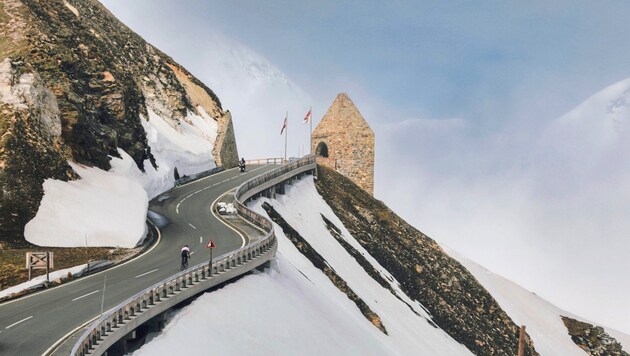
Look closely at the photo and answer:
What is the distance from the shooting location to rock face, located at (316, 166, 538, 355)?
46.0 m

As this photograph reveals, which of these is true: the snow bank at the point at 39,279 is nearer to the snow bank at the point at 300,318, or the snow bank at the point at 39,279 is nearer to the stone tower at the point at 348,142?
the snow bank at the point at 300,318

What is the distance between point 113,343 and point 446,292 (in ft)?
128

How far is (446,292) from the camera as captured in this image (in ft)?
169

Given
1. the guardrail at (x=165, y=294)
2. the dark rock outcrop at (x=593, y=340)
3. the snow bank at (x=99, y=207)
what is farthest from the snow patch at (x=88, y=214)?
the dark rock outcrop at (x=593, y=340)

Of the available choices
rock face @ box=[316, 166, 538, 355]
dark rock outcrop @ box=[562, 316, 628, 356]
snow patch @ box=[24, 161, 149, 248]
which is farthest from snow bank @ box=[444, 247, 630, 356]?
snow patch @ box=[24, 161, 149, 248]

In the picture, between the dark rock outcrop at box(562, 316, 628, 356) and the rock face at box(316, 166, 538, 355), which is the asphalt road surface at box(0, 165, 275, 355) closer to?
the rock face at box(316, 166, 538, 355)

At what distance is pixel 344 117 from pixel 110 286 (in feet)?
174

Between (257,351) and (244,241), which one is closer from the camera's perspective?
(257,351)

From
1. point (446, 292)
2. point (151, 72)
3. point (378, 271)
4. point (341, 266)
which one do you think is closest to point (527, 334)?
point (446, 292)

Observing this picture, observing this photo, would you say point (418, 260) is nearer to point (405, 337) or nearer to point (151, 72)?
point (405, 337)

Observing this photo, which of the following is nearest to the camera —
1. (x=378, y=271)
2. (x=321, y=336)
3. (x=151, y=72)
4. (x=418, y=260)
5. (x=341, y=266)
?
(x=321, y=336)

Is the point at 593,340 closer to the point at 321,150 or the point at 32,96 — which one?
the point at 321,150

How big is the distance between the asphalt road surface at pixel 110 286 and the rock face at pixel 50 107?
6.11 metres

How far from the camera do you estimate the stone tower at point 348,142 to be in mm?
72750
